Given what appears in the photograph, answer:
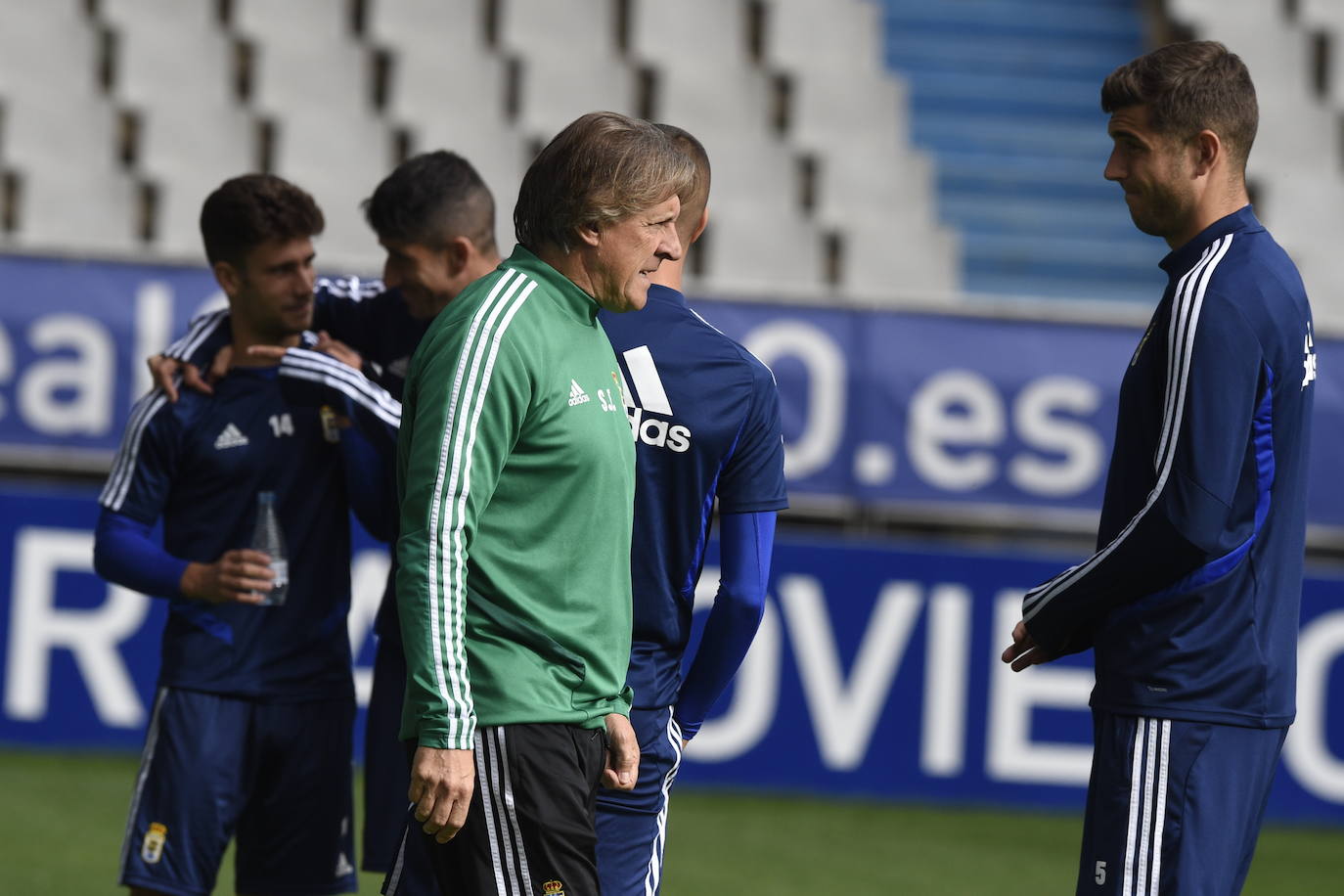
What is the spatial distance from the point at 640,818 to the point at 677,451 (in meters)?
0.61

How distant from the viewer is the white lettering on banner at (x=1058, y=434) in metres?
7.54

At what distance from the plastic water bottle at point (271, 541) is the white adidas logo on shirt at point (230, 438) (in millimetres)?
115

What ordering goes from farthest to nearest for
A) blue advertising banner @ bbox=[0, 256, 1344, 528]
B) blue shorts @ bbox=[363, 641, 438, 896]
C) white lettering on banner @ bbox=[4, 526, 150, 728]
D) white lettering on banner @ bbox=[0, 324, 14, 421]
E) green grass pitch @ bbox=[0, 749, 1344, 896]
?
blue advertising banner @ bbox=[0, 256, 1344, 528], white lettering on banner @ bbox=[0, 324, 14, 421], white lettering on banner @ bbox=[4, 526, 150, 728], green grass pitch @ bbox=[0, 749, 1344, 896], blue shorts @ bbox=[363, 641, 438, 896]

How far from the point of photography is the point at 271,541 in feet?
12.5

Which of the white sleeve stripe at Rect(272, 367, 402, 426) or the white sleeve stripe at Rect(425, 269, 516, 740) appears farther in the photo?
the white sleeve stripe at Rect(272, 367, 402, 426)

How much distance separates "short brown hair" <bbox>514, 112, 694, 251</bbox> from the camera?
2.68 metres

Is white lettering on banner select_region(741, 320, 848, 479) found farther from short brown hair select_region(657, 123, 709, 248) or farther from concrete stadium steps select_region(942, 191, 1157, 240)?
short brown hair select_region(657, 123, 709, 248)

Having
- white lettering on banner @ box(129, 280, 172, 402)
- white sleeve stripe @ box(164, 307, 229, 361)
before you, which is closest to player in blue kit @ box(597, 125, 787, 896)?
white sleeve stripe @ box(164, 307, 229, 361)

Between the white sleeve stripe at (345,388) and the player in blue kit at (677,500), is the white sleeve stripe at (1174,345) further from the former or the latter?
the white sleeve stripe at (345,388)

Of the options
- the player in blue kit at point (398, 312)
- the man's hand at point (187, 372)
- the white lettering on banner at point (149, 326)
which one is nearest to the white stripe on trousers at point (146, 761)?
the player in blue kit at point (398, 312)

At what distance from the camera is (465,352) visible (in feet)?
8.52

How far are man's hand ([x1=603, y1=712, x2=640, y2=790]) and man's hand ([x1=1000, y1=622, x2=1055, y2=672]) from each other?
703 mm

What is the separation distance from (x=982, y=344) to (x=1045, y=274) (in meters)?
3.13

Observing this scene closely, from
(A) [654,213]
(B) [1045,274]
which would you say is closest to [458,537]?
(A) [654,213]
